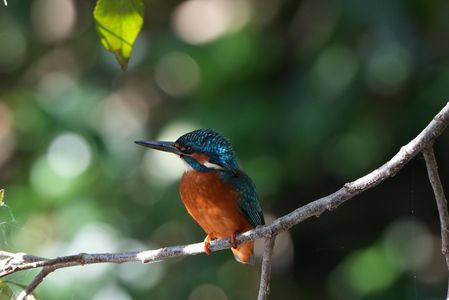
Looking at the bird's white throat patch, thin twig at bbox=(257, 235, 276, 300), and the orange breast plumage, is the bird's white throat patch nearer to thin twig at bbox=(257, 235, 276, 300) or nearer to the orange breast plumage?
the orange breast plumage

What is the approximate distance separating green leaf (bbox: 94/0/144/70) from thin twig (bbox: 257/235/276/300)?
395 mm

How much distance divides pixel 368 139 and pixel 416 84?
248 millimetres

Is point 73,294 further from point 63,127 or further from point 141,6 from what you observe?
point 141,6

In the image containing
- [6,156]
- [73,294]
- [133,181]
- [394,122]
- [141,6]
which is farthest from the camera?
[6,156]

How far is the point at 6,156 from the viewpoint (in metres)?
3.59

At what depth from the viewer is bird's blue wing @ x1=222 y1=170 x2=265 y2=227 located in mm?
2059

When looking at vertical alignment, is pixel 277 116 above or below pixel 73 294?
above

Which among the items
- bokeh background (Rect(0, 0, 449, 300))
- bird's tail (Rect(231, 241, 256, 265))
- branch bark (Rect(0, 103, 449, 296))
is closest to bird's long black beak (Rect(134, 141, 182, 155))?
bird's tail (Rect(231, 241, 256, 265))

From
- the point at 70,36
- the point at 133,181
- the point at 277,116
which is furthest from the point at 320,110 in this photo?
the point at 70,36

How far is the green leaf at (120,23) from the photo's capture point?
108cm

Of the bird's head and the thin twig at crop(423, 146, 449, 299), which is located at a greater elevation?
the bird's head

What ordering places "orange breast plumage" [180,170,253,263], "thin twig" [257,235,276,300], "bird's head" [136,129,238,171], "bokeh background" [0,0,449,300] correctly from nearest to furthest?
1. "thin twig" [257,235,276,300]
2. "orange breast plumage" [180,170,253,263]
3. "bird's head" [136,129,238,171]
4. "bokeh background" [0,0,449,300]

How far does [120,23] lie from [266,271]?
0.47m

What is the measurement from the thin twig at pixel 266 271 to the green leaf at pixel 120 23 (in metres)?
0.39
